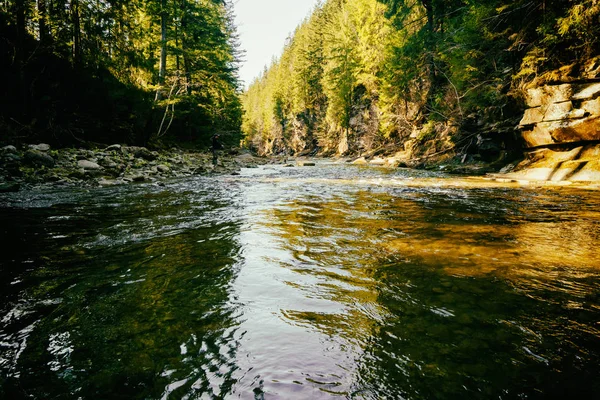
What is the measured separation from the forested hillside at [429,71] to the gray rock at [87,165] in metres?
12.6

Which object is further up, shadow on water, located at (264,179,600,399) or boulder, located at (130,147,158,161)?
boulder, located at (130,147,158,161)

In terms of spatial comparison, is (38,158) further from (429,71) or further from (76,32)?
(429,71)

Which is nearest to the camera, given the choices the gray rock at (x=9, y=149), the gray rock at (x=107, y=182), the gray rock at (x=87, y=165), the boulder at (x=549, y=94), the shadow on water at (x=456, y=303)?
the shadow on water at (x=456, y=303)

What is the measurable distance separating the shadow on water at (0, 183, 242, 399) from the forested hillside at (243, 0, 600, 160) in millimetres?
11070

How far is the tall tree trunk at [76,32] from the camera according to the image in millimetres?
11508

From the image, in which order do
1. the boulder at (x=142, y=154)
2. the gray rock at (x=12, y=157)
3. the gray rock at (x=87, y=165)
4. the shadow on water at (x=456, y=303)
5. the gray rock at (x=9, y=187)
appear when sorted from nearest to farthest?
the shadow on water at (x=456, y=303), the gray rock at (x=9, y=187), the gray rock at (x=12, y=157), the gray rock at (x=87, y=165), the boulder at (x=142, y=154)

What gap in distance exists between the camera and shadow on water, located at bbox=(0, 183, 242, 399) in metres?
1.41

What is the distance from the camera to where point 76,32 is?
12.2 m

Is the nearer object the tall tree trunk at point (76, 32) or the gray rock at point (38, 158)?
the gray rock at point (38, 158)

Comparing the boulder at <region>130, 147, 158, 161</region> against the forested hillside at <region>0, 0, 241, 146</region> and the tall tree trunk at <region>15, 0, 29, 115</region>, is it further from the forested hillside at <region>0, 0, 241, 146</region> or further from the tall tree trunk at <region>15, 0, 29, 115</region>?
the tall tree trunk at <region>15, 0, 29, 115</region>

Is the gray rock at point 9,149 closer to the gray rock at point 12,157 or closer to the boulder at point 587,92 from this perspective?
the gray rock at point 12,157

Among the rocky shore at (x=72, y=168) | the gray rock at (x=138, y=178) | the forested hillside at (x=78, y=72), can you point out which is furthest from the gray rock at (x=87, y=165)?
the forested hillside at (x=78, y=72)

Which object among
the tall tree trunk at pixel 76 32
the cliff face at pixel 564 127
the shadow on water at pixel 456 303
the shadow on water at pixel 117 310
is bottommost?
the shadow on water at pixel 117 310

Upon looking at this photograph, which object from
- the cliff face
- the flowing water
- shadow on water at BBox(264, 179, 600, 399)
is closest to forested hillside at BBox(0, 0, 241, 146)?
the flowing water
